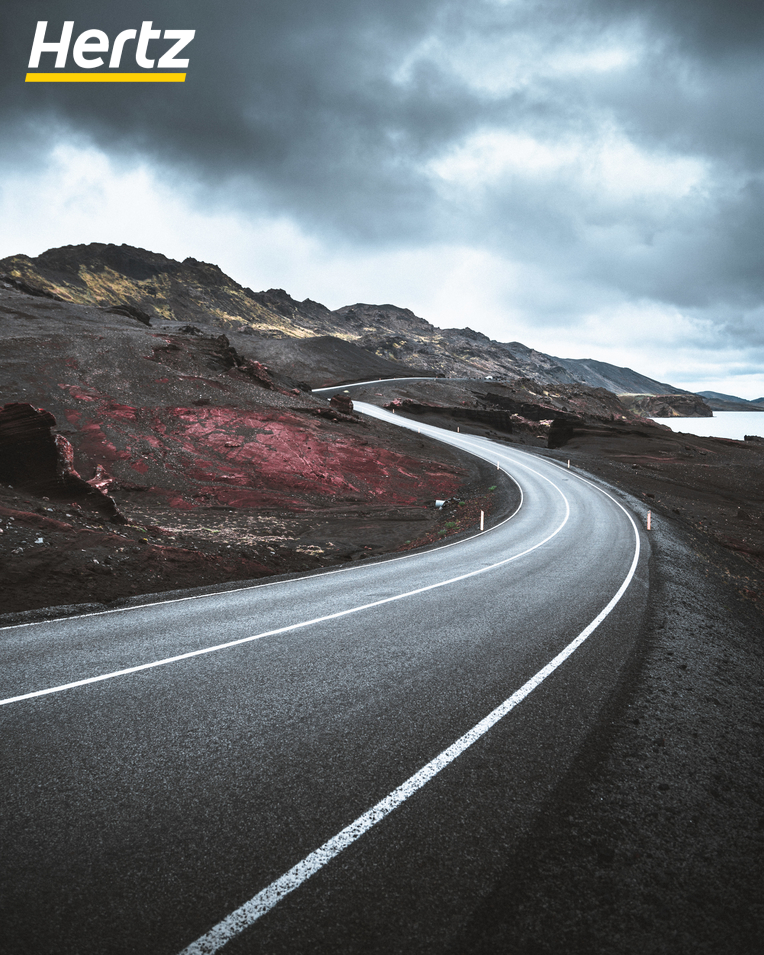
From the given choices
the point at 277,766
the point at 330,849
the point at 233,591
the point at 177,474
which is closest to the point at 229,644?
the point at 277,766

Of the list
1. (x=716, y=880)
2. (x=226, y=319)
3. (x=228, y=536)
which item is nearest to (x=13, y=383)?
(x=228, y=536)

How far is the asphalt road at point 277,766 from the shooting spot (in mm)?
2762

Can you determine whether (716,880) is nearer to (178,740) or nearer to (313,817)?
(313,817)

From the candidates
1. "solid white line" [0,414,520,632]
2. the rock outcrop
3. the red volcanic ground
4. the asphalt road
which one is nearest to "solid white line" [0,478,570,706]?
the asphalt road

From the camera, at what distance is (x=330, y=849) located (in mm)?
3227

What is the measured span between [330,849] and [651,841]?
2.45m

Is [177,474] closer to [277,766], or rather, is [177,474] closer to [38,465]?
[38,465]

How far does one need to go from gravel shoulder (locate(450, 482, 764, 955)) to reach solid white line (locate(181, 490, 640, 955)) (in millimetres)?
921

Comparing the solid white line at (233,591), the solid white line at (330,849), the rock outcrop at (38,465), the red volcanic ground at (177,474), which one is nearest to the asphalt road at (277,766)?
the solid white line at (330,849)

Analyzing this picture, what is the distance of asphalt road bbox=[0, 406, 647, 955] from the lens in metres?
2.76

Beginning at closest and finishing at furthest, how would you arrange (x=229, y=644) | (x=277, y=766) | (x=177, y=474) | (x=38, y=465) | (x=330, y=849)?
(x=330, y=849), (x=277, y=766), (x=229, y=644), (x=38, y=465), (x=177, y=474)

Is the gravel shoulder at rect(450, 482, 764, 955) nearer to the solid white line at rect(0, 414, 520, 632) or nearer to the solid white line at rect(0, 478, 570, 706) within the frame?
the solid white line at rect(0, 478, 570, 706)

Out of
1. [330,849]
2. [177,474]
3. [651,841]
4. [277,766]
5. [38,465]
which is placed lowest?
[177,474]

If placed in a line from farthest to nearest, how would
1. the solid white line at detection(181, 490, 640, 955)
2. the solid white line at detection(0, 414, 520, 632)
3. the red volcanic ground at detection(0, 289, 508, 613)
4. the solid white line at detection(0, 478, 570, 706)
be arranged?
the red volcanic ground at detection(0, 289, 508, 613) → the solid white line at detection(0, 414, 520, 632) → the solid white line at detection(0, 478, 570, 706) → the solid white line at detection(181, 490, 640, 955)
